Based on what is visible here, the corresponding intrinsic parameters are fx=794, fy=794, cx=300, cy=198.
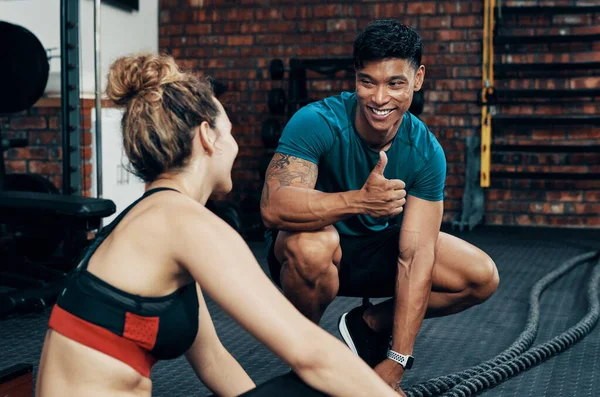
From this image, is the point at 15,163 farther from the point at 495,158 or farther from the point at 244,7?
the point at 495,158

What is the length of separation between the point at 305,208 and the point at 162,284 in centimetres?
88

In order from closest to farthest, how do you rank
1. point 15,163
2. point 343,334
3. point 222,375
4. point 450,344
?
point 222,375 < point 343,334 < point 450,344 < point 15,163

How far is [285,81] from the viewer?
592cm

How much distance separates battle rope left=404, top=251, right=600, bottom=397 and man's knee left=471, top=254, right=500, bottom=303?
22 centimetres

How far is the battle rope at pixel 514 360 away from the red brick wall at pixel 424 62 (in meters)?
2.32

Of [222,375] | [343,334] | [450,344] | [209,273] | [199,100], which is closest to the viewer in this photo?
[209,273]

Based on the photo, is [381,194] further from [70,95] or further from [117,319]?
[70,95]

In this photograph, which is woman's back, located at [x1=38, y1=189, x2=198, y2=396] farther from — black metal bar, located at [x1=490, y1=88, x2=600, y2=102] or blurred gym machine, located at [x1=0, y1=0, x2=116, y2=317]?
black metal bar, located at [x1=490, y1=88, x2=600, y2=102]

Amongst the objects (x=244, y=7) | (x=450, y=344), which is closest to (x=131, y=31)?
(x=244, y=7)

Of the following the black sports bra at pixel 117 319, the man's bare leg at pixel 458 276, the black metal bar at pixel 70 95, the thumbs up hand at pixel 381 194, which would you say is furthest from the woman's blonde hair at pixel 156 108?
the black metal bar at pixel 70 95

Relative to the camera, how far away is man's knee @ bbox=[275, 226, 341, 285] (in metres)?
2.13

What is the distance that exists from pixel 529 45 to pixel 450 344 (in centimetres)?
342

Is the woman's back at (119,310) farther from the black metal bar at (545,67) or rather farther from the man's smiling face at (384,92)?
the black metal bar at (545,67)

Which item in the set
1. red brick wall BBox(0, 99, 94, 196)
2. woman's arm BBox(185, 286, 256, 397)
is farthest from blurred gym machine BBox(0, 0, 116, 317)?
woman's arm BBox(185, 286, 256, 397)
